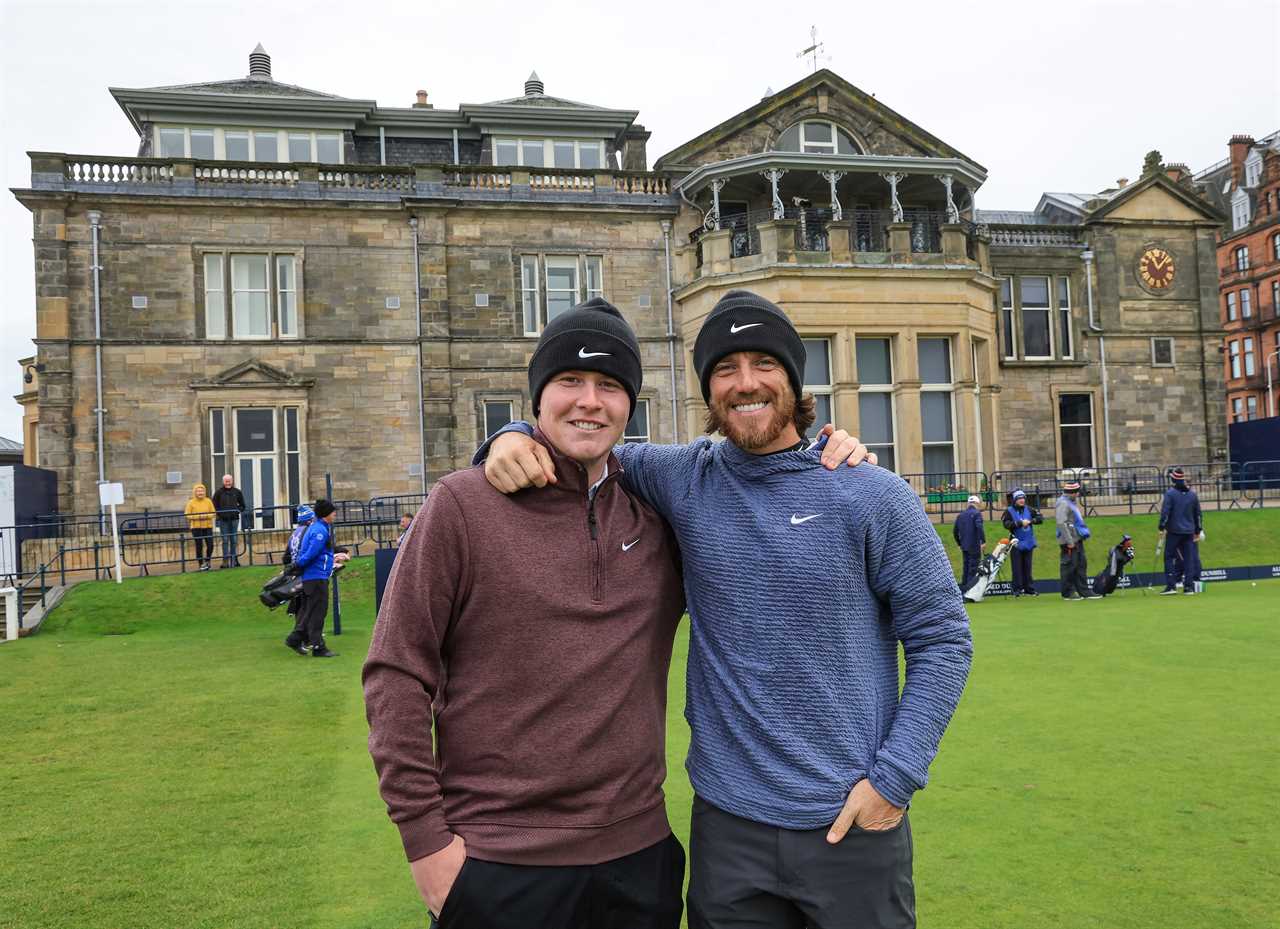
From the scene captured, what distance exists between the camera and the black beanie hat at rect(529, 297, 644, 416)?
112 inches

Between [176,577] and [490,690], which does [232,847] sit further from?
[176,577]

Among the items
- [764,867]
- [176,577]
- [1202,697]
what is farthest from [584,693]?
[176,577]

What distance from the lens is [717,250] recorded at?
981 inches

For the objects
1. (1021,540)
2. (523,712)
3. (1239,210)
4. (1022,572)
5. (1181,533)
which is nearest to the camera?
(523,712)

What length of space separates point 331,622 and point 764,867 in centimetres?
1449

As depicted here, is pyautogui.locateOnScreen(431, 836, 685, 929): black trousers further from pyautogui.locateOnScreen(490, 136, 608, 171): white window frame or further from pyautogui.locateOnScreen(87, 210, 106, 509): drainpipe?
pyautogui.locateOnScreen(490, 136, 608, 171): white window frame

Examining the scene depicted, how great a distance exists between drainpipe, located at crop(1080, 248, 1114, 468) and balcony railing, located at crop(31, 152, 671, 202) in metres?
12.7

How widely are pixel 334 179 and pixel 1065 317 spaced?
20684 mm

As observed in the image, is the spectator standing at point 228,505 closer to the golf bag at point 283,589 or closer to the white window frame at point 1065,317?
the golf bag at point 283,589

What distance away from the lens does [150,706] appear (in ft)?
28.8

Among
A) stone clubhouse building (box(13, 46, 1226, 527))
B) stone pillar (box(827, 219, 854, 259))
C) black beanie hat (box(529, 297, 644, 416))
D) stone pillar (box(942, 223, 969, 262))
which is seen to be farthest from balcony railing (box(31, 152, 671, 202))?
black beanie hat (box(529, 297, 644, 416))

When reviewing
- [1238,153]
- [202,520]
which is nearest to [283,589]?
[202,520]

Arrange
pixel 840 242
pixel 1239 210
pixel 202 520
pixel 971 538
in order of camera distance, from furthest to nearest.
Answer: pixel 1239 210
pixel 840 242
pixel 202 520
pixel 971 538

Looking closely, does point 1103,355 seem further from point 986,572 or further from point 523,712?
point 523,712
